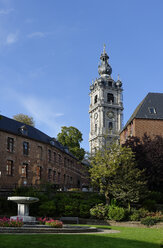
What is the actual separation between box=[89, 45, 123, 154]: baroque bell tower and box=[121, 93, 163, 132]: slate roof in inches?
2140

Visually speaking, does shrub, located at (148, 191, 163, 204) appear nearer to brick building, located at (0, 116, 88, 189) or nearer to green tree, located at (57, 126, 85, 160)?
A: brick building, located at (0, 116, 88, 189)

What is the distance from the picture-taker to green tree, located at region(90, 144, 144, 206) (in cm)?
2720

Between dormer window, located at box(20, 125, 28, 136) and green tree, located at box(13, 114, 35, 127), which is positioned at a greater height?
green tree, located at box(13, 114, 35, 127)

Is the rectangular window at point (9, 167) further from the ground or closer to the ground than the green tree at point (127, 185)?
further from the ground

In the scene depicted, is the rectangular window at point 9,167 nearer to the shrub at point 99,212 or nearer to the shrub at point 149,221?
the shrub at point 99,212

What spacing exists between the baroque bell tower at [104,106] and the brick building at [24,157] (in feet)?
192

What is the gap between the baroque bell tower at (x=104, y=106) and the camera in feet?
336

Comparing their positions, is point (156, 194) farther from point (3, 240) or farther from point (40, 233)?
point (3, 240)

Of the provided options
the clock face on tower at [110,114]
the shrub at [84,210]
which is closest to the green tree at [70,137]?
the clock face on tower at [110,114]

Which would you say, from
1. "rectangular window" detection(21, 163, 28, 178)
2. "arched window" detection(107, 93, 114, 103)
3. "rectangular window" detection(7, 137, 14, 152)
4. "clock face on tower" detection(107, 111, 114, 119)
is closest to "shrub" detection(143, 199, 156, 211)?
"rectangular window" detection(21, 163, 28, 178)

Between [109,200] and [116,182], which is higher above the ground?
[116,182]

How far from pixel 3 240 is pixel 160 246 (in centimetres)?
575

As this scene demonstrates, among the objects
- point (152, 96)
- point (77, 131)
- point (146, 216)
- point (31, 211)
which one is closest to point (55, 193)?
point (31, 211)

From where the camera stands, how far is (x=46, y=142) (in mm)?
40531
